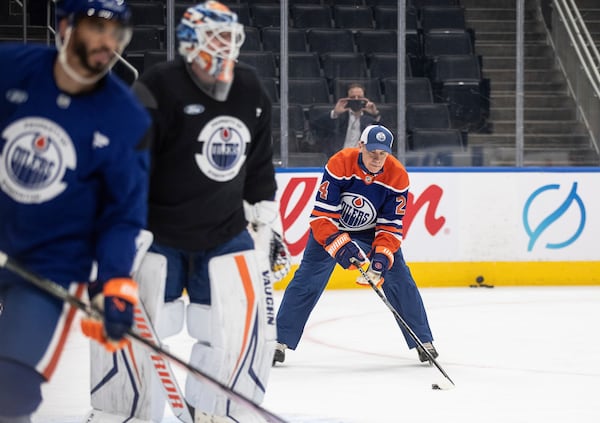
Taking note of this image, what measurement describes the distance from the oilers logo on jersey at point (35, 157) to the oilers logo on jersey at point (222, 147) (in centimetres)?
73

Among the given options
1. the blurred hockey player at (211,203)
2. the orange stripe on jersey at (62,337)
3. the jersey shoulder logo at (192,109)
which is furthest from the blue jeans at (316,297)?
the orange stripe on jersey at (62,337)

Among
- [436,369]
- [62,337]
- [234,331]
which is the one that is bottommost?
[436,369]

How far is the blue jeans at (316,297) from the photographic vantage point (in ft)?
17.8

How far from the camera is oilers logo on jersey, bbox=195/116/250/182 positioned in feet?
10.9

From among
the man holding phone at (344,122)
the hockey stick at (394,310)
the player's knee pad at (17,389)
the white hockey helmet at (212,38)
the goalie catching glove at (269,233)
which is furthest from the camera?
the man holding phone at (344,122)

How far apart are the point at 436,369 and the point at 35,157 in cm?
313

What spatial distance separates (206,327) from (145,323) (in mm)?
203

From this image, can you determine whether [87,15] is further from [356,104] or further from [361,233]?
[356,104]

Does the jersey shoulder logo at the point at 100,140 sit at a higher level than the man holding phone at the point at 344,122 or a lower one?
higher

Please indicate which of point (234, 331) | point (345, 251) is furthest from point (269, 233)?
point (345, 251)

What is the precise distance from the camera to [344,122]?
28.0 feet

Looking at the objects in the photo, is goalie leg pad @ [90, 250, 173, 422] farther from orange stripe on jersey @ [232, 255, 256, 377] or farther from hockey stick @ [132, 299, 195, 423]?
orange stripe on jersey @ [232, 255, 256, 377]

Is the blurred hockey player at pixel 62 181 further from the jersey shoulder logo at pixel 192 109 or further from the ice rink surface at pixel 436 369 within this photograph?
the ice rink surface at pixel 436 369

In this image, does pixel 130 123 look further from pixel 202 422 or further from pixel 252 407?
pixel 202 422
